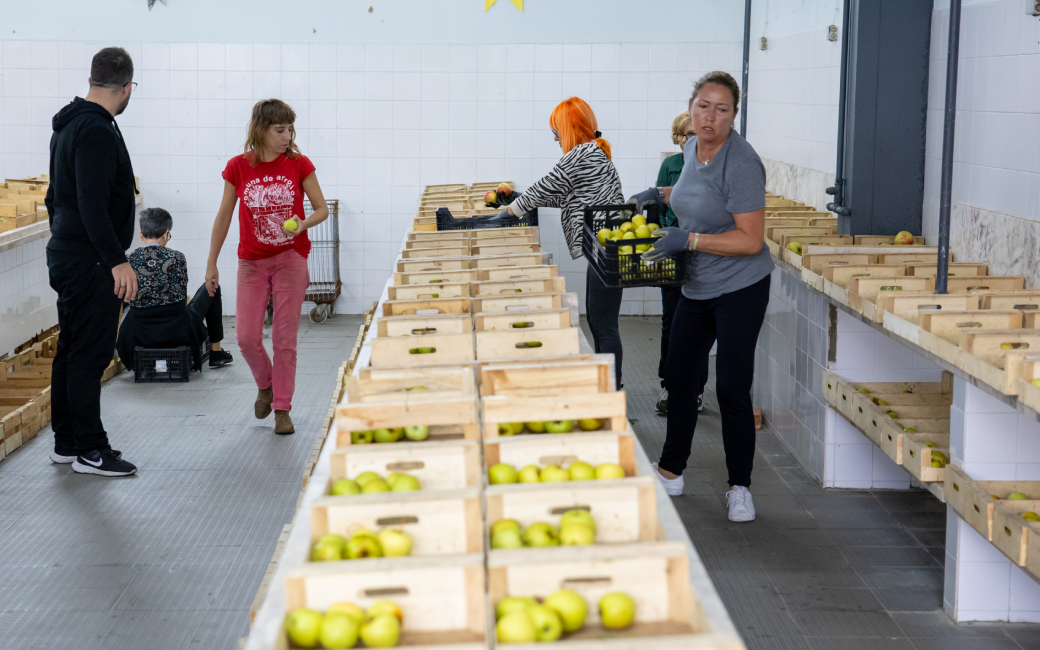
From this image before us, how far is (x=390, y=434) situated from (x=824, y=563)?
73.7 inches

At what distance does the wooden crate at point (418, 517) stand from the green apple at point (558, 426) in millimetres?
476

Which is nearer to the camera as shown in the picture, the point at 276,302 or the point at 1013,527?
the point at 1013,527

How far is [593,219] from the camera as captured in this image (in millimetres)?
4066

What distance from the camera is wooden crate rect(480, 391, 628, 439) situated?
6.72 feet

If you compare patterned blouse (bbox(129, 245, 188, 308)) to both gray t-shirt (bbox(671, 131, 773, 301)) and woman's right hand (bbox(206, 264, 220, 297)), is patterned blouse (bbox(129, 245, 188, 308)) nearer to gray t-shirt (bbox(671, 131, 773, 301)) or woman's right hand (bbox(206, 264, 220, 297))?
woman's right hand (bbox(206, 264, 220, 297))

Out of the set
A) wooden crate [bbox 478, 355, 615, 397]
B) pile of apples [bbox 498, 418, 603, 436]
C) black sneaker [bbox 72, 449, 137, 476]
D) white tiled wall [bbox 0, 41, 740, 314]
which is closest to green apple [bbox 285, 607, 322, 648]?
pile of apples [bbox 498, 418, 603, 436]

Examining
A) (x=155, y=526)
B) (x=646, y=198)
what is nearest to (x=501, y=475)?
(x=155, y=526)

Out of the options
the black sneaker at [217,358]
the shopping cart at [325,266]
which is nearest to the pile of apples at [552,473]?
the black sneaker at [217,358]

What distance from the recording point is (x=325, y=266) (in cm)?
798

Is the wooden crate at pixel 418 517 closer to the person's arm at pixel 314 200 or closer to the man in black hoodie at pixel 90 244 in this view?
the man in black hoodie at pixel 90 244

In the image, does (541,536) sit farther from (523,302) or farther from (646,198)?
(646,198)

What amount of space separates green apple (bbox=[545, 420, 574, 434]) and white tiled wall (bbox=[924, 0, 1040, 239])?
2.18 m

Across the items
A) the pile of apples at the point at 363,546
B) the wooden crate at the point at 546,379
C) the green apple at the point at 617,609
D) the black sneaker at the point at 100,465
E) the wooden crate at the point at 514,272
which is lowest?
the black sneaker at the point at 100,465

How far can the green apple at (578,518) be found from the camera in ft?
5.26
